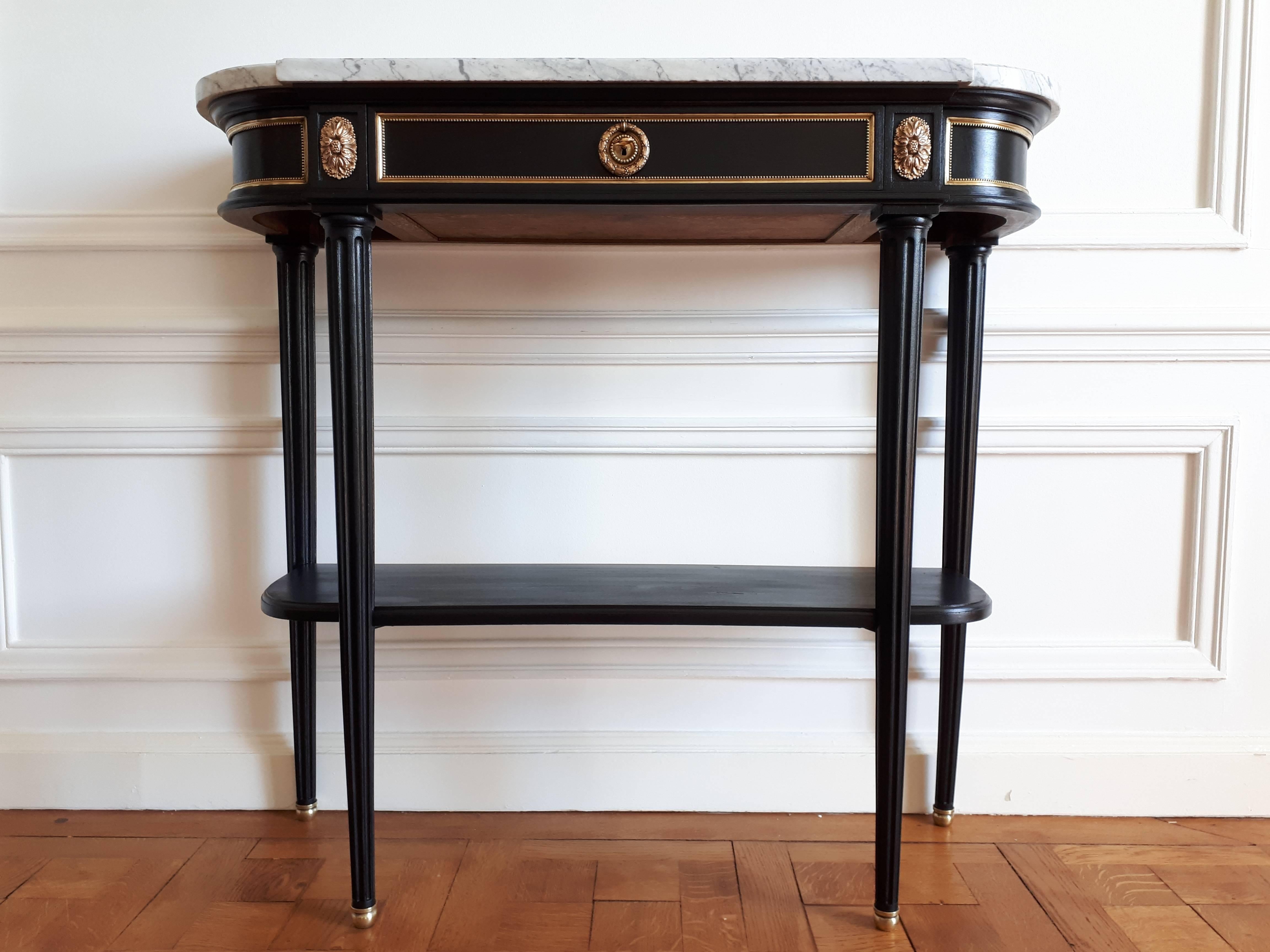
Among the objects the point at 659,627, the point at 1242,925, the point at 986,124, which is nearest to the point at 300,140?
the point at 986,124

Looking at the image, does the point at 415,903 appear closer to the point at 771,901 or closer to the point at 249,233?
the point at 771,901

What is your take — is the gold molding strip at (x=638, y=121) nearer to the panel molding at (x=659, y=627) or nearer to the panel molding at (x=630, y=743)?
the panel molding at (x=659, y=627)

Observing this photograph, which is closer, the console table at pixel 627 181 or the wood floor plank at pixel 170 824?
the console table at pixel 627 181

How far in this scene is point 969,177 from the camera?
116 cm

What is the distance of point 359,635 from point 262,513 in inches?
19.7

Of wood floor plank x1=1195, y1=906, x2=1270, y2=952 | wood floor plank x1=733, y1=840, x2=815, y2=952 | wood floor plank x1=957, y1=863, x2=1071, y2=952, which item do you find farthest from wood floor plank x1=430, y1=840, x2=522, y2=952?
wood floor plank x1=1195, y1=906, x2=1270, y2=952

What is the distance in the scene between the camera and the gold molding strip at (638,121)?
114 cm

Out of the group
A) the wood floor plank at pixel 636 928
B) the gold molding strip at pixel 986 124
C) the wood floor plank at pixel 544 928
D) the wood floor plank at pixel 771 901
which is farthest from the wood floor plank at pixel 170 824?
the gold molding strip at pixel 986 124

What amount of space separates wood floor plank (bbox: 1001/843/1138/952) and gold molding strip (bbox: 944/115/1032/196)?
0.95 meters

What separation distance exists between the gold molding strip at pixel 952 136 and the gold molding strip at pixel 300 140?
2.48 ft

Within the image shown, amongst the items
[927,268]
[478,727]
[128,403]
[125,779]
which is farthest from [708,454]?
[125,779]

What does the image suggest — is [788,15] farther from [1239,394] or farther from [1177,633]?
[1177,633]

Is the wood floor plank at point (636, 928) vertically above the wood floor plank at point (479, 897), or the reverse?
the wood floor plank at point (636, 928)

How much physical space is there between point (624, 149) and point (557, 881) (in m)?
1.00
